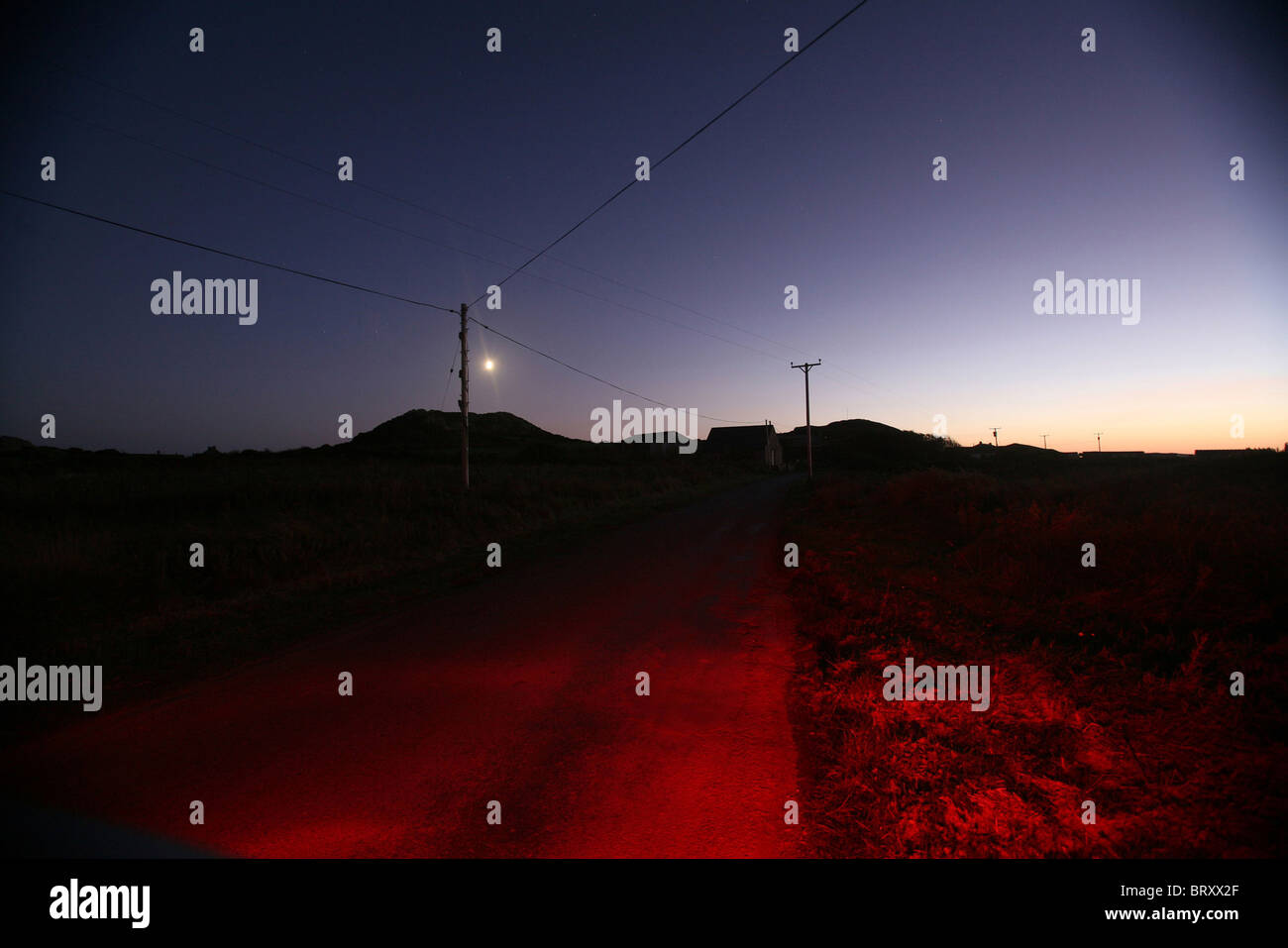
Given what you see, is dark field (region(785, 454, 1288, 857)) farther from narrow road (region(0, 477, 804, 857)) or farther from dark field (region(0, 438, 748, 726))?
dark field (region(0, 438, 748, 726))

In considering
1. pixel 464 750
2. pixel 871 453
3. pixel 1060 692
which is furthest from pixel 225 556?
pixel 871 453

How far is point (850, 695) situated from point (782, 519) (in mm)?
14646

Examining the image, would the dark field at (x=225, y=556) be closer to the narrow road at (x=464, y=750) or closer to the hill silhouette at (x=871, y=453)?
the narrow road at (x=464, y=750)

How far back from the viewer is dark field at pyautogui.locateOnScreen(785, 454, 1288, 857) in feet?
10.2

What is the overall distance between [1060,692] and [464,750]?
4.92 meters

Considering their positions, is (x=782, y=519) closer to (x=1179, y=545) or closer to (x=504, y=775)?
(x=1179, y=545)

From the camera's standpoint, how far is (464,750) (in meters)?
4.12

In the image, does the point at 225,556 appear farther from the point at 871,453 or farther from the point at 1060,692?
the point at 871,453

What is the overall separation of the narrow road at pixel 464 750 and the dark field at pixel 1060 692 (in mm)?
593

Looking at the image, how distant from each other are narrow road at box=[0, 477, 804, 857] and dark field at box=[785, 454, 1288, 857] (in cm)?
59

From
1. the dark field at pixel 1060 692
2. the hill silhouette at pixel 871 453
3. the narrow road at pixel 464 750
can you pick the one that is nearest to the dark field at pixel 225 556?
the narrow road at pixel 464 750

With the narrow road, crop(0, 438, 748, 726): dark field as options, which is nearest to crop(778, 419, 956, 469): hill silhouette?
crop(0, 438, 748, 726): dark field

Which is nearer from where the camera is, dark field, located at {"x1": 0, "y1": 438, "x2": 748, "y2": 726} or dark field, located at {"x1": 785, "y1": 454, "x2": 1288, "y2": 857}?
dark field, located at {"x1": 785, "y1": 454, "x2": 1288, "y2": 857}

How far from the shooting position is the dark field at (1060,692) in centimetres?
311
